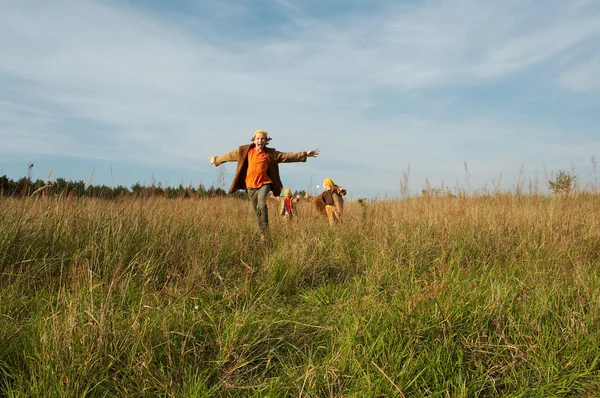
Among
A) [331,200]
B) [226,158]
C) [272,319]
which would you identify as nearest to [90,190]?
[226,158]

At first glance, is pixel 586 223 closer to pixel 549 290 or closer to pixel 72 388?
pixel 549 290

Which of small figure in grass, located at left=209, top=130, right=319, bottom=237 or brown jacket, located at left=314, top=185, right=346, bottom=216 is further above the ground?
small figure in grass, located at left=209, top=130, right=319, bottom=237

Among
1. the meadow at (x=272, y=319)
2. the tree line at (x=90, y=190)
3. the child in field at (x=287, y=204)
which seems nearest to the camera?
the meadow at (x=272, y=319)

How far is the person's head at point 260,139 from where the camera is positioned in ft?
21.9

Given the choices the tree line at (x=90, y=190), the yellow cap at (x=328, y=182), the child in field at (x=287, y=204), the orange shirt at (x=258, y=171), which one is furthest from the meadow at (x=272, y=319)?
the yellow cap at (x=328, y=182)

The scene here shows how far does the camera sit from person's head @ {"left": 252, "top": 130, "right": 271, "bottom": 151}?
21.9ft

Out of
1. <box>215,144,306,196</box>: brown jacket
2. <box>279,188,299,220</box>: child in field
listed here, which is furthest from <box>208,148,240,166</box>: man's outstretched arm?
<box>279,188,299,220</box>: child in field

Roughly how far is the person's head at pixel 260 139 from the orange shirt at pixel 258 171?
12 centimetres

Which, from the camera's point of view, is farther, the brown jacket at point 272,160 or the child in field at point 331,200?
the child in field at point 331,200

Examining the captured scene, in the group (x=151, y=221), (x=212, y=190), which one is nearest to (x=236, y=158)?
(x=212, y=190)

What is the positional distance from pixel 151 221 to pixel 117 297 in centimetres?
173

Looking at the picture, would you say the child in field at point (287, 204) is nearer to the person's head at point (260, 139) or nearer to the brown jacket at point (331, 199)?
the brown jacket at point (331, 199)

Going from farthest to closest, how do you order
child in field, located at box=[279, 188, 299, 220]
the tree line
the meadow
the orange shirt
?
child in field, located at box=[279, 188, 299, 220], the orange shirt, the tree line, the meadow

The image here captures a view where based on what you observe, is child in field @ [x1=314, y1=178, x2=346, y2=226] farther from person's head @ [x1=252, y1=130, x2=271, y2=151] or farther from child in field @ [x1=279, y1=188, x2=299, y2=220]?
person's head @ [x1=252, y1=130, x2=271, y2=151]
